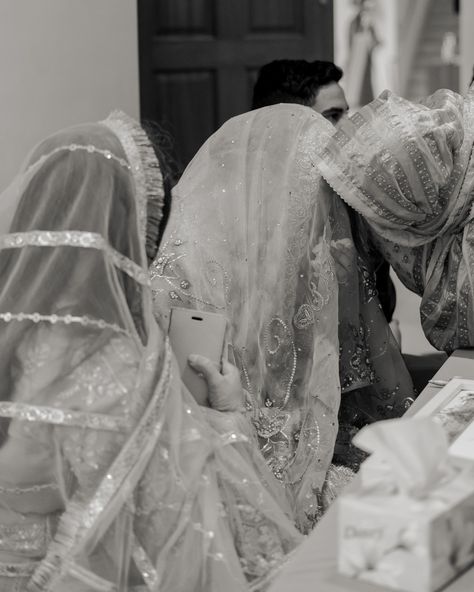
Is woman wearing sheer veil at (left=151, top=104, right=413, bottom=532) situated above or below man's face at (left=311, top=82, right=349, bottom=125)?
below

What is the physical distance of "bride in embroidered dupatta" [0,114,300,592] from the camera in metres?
1.25

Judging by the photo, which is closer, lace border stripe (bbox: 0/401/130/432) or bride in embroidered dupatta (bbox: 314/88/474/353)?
lace border stripe (bbox: 0/401/130/432)

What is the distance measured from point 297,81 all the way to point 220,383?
1.55 m

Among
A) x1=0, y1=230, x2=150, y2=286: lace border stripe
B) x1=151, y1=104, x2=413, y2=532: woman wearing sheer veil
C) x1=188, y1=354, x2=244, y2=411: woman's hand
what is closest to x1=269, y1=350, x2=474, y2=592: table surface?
x1=188, y1=354, x2=244, y2=411: woman's hand

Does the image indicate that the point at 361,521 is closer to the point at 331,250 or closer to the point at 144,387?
the point at 144,387

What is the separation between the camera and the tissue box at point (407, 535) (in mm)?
921

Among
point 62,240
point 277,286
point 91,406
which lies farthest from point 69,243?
point 277,286

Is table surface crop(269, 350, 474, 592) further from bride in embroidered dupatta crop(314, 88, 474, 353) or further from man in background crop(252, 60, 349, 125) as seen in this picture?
man in background crop(252, 60, 349, 125)

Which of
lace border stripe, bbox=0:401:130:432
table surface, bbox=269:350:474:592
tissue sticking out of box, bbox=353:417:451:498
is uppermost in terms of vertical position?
tissue sticking out of box, bbox=353:417:451:498

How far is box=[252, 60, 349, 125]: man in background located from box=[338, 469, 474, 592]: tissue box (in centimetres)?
194

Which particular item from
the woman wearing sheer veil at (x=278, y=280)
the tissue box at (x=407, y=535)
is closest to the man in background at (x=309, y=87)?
the woman wearing sheer veil at (x=278, y=280)

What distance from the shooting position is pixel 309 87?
2.81 meters

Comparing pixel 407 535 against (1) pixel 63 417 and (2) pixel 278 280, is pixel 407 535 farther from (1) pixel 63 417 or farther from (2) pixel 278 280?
(2) pixel 278 280

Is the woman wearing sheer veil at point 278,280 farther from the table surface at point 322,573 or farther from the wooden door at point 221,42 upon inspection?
the wooden door at point 221,42
